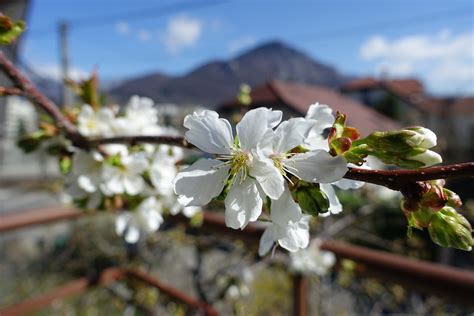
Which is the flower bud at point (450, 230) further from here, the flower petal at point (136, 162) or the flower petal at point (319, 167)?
the flower petal at point (136, 162)

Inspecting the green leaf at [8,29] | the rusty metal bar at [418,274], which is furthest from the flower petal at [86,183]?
the rusty metal bar at [418,274]

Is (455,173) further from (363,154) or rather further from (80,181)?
(80,181)

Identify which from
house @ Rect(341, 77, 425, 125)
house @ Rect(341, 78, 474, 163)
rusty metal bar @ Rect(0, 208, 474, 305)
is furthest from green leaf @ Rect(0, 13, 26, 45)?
house @ Rect(341, 77, 425, 125)

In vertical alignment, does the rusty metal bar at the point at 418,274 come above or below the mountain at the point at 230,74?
below

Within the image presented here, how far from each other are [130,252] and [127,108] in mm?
1874

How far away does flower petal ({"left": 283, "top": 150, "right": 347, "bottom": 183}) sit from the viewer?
255mm

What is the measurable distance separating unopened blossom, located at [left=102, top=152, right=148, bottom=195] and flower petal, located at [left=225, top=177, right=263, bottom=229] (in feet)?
1.00

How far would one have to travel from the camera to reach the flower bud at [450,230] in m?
0.27

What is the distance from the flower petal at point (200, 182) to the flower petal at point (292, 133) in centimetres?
5

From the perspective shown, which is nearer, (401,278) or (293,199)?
(293,199)

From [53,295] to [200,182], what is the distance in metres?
1.46

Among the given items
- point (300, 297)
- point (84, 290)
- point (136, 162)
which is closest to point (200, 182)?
point (136, 162)

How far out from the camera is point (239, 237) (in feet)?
4.78

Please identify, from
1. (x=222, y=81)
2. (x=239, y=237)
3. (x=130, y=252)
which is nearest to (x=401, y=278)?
(x=239, y=237)
